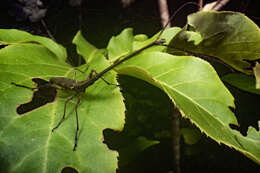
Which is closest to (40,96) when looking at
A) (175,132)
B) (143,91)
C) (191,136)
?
(175,132)

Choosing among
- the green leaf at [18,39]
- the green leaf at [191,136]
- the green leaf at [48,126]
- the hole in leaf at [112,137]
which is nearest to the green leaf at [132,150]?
the hole in leaf at [112,137]

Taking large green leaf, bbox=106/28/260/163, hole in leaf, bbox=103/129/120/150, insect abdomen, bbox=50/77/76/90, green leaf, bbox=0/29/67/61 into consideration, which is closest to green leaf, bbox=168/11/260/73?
large green leaf, bbox=106/28/260/163

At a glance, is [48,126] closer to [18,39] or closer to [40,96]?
[40,96]

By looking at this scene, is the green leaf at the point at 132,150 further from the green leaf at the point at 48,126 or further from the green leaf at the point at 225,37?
the green leaf at the point at 225,37

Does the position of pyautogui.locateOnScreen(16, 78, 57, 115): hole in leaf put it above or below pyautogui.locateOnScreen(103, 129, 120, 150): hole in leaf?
above

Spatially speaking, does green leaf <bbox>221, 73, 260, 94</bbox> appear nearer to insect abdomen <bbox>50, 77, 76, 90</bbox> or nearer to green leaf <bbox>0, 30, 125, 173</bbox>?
green leaf <bbox>0, 30, 125, 173</bbox>
